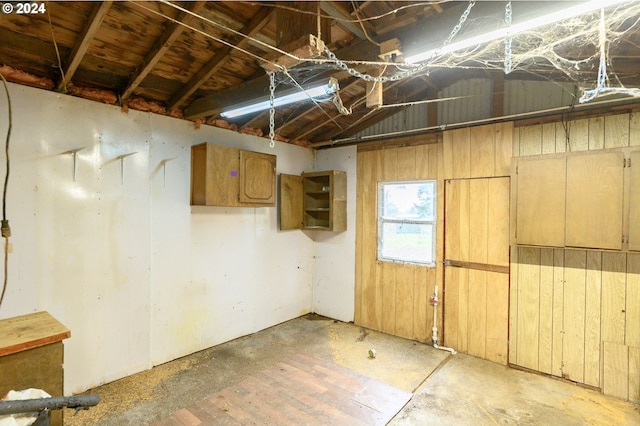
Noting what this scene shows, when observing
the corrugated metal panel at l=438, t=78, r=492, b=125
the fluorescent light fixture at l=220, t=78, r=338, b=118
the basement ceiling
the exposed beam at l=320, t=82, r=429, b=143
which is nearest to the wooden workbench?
the basement ceiling

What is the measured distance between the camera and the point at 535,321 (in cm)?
314

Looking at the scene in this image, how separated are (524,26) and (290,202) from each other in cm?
329

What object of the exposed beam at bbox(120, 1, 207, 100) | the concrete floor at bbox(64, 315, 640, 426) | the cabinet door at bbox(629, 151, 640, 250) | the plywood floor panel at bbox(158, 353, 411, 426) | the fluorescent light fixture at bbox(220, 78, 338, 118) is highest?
the exposed beam at bbox(120, 1, 207, 100)

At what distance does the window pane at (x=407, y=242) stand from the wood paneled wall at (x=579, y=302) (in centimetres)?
90

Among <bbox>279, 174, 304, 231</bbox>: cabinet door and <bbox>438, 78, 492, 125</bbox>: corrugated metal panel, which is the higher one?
<bbox>438, 78, 492, 125</bbox>: corrugated metal panel

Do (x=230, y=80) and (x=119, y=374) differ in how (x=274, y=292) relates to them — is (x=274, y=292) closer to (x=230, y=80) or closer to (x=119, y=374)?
(x=119, y=374)

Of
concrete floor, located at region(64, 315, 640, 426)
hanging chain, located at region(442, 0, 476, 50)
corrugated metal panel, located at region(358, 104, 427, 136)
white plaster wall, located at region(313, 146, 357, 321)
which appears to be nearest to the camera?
hanging chain, located at region(442, 0, 476, 50)

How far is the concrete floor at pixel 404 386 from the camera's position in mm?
2449

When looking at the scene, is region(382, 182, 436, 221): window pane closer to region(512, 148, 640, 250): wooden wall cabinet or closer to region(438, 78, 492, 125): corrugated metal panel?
region(438, 78, 492, 125): corrugated metal panel

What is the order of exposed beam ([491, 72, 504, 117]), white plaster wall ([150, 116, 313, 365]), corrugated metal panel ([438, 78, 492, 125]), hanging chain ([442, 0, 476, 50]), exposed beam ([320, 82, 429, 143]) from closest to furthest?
hanging chain ([442, 0, 476, 50])
white plaster wall ([150, 116, 313, 365])
exposed beam ([491, 72, 504, 117])
corrugated metal panel ([438, 78, 492, 125])
exposed beam ([320, 82, 429, 143])

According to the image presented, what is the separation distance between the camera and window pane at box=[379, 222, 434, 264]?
3.88 m

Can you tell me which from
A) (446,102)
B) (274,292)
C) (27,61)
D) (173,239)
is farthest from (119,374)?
(446,102)

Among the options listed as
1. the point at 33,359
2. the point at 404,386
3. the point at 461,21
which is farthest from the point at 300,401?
the point at 461,21

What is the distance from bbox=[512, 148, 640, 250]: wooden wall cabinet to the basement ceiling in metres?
0.58
